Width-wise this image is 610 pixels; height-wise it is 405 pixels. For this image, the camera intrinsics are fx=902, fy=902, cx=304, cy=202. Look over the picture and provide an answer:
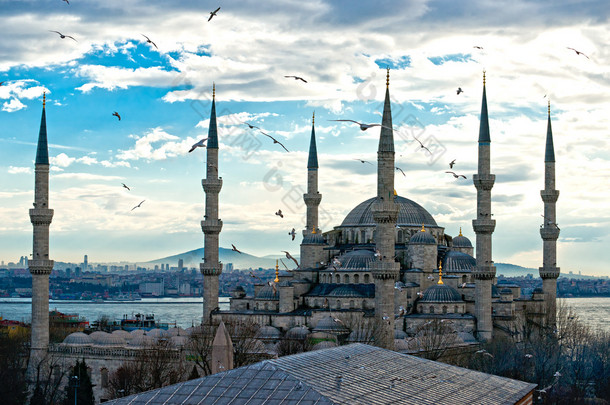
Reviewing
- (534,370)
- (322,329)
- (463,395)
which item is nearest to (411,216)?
(322,329)

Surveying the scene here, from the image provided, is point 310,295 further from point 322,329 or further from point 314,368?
point 314,368

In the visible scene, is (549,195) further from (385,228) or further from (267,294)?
(267,294)

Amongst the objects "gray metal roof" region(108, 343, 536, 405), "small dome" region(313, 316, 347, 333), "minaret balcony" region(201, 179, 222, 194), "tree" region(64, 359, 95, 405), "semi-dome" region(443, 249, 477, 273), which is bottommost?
"tree" region(64, 359, 95, 405)

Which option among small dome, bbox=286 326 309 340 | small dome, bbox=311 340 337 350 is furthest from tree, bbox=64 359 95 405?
small dome, bbox=286 326 309 340

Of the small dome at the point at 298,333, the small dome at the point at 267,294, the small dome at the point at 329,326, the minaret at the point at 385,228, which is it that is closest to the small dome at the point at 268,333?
the small dome at the point at 298,333

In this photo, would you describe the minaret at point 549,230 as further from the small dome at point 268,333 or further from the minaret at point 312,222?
the small dome at point 268,333

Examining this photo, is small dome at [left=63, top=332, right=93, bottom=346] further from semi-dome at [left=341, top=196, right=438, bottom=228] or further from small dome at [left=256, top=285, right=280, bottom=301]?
semi-dome at [left=341, top=196, right=438, bottom=228]

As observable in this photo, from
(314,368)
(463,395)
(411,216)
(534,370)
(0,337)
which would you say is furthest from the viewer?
(411,216)
